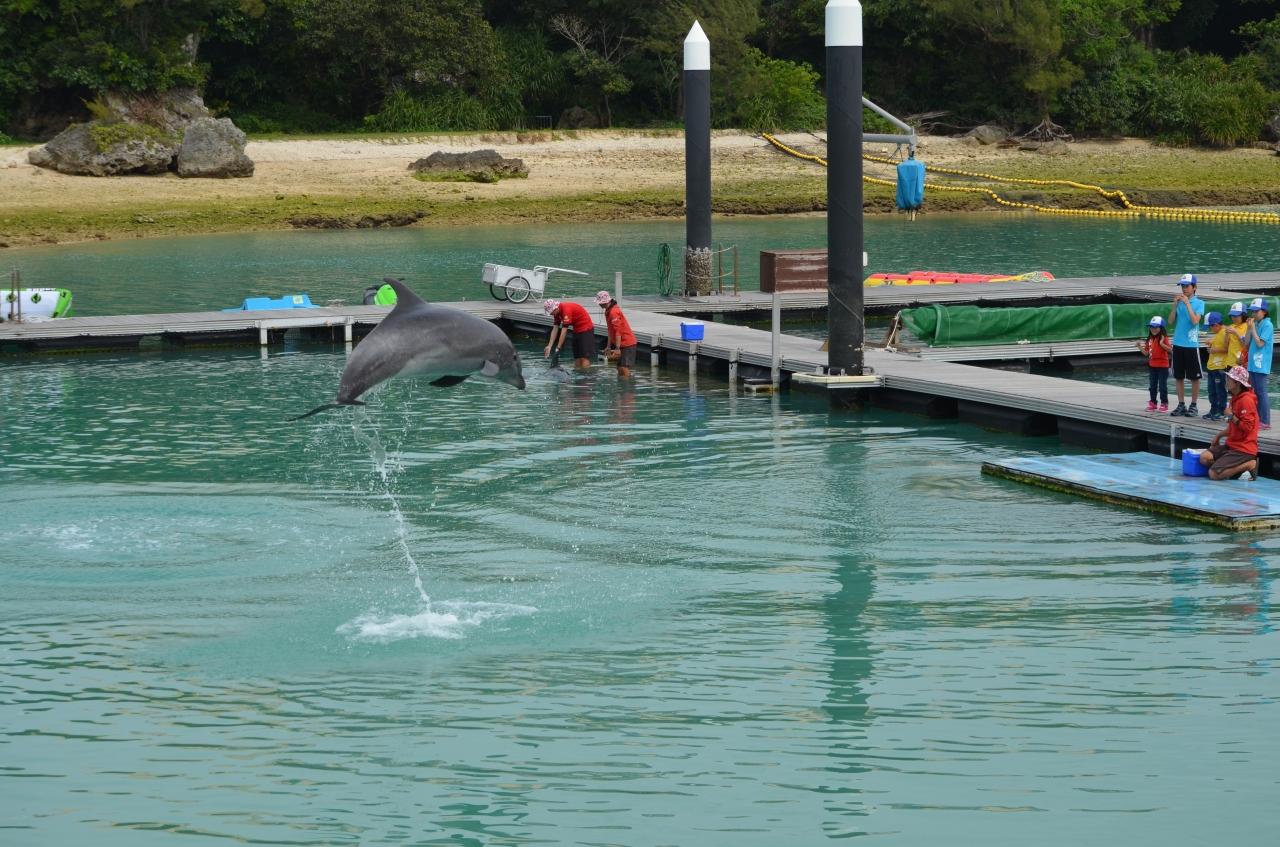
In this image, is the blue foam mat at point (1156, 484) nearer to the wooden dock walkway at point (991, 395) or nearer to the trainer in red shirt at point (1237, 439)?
the trainer in red shirt at point (1237, 439)

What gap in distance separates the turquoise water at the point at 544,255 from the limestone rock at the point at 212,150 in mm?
4601

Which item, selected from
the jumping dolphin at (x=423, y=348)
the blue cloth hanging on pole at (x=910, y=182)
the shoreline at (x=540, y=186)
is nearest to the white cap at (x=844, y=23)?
the blue cloth hanging on pole at (x=910, y=182)

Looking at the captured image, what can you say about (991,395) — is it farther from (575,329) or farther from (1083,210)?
(1083,210)

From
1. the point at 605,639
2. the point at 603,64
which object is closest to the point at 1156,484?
the point at 605,639

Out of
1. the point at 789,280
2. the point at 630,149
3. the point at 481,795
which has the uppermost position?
the point at 630,149

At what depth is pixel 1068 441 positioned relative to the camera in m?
21.5

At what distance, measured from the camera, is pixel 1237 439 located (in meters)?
17.8

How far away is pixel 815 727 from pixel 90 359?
68.1ft

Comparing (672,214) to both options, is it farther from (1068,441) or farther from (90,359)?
(1068,441)

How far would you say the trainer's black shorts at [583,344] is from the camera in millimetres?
27125

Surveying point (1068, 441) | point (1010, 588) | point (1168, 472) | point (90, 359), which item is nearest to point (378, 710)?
point (1010, 588)

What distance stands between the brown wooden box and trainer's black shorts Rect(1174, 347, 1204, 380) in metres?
10.1

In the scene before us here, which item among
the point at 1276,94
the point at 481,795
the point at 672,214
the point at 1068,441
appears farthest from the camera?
the point at 1276,94

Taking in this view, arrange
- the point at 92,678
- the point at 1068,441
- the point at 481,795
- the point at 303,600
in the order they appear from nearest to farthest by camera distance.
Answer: the point at 481,795 → the point at 92,678 → the point at 303,600 → the point at 1068,441
